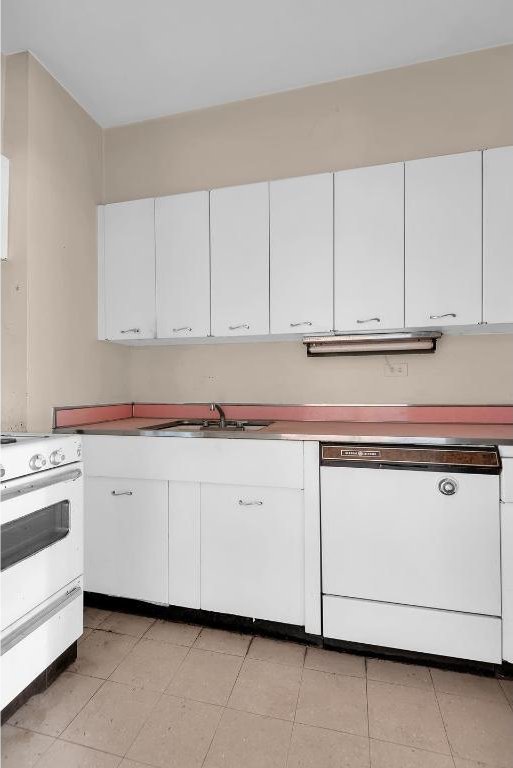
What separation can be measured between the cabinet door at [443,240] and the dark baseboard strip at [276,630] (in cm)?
144

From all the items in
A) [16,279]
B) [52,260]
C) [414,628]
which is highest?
[52,260]

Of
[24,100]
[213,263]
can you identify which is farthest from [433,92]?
[24,100]

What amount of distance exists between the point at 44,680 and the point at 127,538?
2.01 feet

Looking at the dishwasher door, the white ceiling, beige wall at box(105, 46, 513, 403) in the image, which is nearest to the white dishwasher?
the dishwasher door

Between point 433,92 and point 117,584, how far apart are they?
9.84ft

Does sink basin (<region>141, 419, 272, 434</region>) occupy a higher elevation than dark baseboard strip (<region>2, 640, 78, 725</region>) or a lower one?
higher

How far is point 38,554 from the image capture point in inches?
58.2

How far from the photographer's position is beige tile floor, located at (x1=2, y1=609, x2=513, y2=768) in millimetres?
1284

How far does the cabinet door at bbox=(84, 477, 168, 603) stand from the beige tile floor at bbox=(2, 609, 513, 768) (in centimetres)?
25

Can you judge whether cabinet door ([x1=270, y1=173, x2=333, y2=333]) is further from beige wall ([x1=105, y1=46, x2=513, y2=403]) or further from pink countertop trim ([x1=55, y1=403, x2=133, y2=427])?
pink countertop trim ([x1=55, y1=403, x2=133, y2=427])

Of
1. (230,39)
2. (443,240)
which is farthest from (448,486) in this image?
(230,39)

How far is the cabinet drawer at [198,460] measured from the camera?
181 centimetres

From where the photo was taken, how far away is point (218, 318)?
7.53ft

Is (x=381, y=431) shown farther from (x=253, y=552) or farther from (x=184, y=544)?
(x=184, y=544)
